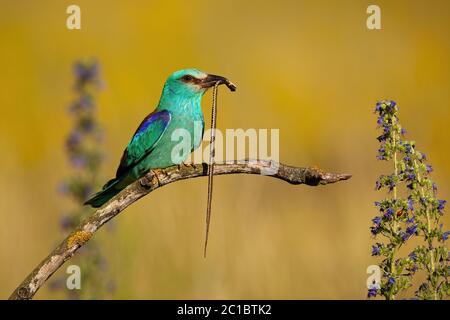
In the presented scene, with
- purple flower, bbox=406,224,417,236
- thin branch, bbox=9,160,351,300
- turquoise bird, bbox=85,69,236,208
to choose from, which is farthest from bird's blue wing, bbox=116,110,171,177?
purple flower, bbox=406,224,417,236

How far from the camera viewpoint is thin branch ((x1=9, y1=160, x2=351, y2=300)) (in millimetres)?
3197

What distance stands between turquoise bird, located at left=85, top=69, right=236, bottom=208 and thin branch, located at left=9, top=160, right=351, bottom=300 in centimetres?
144

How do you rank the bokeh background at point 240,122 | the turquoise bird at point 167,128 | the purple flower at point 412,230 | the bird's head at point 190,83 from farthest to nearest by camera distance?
the bokeh background at point 240,122
the bird's head at point 190,83
the turquoise bird at point 167,128
the purple flower at point 412,230

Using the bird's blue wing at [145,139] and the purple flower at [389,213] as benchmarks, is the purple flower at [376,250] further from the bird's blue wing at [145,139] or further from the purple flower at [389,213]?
the bird's blue wing at [145,139]

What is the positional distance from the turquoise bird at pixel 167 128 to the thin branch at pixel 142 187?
4.71ft

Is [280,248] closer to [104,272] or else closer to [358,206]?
[358,206]

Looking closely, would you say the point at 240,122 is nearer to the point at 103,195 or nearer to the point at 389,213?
the point at 103,195

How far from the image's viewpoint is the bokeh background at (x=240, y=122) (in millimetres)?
6066

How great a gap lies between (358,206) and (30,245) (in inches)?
98.5

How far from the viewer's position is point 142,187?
3.60 metres

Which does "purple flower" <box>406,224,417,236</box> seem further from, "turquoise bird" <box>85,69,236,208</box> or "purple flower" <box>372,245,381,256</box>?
"turquoise bird" <box>85,69,236,208</box>

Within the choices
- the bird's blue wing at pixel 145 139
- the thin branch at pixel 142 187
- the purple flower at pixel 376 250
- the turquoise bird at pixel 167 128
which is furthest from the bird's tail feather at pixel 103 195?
the purple flower at pixel 376 250

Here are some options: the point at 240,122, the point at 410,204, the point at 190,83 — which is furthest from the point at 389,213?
the point at 240,122
